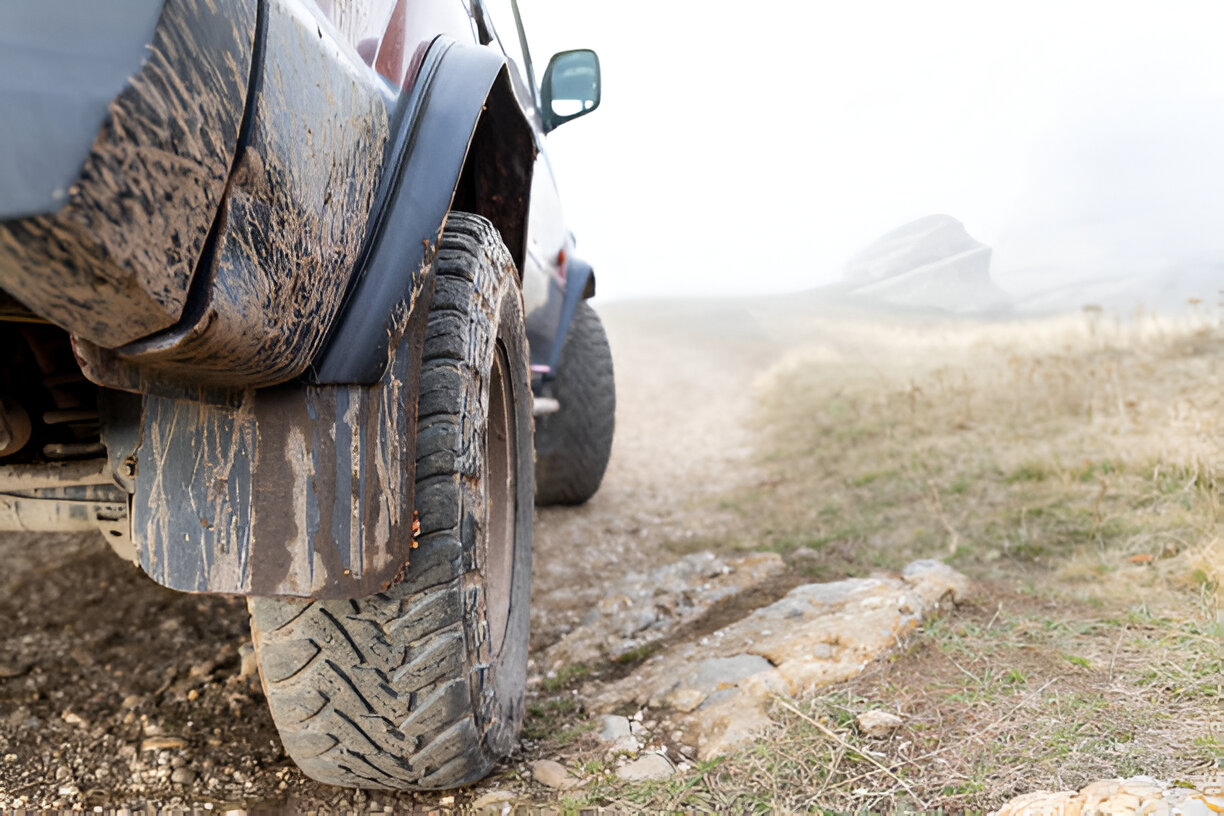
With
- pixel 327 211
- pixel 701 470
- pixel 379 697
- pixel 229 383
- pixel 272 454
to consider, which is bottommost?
pixel 701 470

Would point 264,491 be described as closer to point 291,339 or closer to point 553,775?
point 291,339

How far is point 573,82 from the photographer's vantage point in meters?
2.98

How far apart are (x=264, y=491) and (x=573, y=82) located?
7.63ft

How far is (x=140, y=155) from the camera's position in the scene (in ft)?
2.27

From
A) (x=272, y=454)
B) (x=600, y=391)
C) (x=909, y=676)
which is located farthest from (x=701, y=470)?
(x=272, y=454)

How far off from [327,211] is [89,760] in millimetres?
1461

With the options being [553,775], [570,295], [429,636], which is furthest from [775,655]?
[570,295]

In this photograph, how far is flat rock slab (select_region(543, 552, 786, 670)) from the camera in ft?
7.87

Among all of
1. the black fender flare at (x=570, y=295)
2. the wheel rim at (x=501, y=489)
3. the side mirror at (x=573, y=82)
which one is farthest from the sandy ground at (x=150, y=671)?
the side mirror at (x=573, y=82)

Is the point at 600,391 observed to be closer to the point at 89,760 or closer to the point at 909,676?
the point at 909,676

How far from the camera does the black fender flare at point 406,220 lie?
1120 millimetres

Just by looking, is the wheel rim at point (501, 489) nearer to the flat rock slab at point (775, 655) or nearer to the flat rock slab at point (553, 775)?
the flat rock slab at point (553, 775)

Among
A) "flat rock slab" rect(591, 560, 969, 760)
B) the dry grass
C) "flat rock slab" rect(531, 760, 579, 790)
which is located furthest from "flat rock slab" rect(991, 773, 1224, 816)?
"flat rock slab" rect(531, 760, 579, 790)

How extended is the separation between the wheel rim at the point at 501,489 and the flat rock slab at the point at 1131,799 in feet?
3.58
